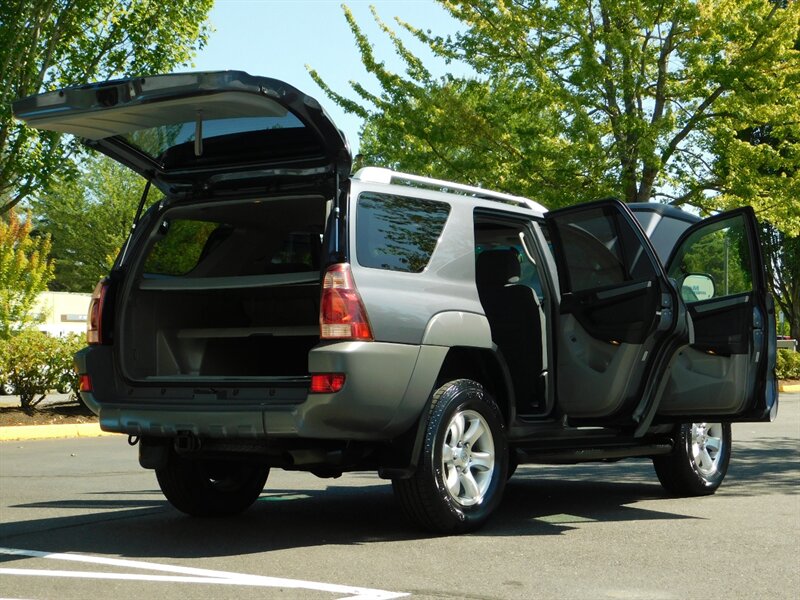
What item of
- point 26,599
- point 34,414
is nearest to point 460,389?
point 26,599

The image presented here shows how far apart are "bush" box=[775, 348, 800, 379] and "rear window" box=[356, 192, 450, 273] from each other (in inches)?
843

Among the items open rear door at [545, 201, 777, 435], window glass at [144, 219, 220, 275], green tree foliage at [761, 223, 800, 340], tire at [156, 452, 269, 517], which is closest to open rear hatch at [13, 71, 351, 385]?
window glass at [144, 219, 220, 275]

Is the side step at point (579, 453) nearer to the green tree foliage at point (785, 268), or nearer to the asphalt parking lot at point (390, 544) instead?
the asphalt parking lot at point (390, 544)

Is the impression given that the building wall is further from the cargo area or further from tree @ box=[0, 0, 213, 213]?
the cargo area

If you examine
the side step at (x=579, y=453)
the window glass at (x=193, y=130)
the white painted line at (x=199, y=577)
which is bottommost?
the white painted line at (x=199, y=577)

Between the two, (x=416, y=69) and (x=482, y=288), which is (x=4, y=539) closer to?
(x=482, y=288)

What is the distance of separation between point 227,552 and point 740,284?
3928mm

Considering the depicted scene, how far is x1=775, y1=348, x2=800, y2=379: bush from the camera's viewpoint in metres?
26.5

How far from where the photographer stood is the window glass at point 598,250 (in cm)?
733

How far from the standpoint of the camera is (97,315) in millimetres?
6883

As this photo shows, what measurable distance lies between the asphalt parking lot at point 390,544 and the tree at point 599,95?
1015 centimetres

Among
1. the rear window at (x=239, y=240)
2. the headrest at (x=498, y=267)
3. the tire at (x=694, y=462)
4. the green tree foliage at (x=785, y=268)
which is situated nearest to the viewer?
the rear window at (x=239, y=240)

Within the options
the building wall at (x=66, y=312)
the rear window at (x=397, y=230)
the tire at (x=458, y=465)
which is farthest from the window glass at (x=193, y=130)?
the building wall at (x=66, y=312)

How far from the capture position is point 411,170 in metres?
20.7
